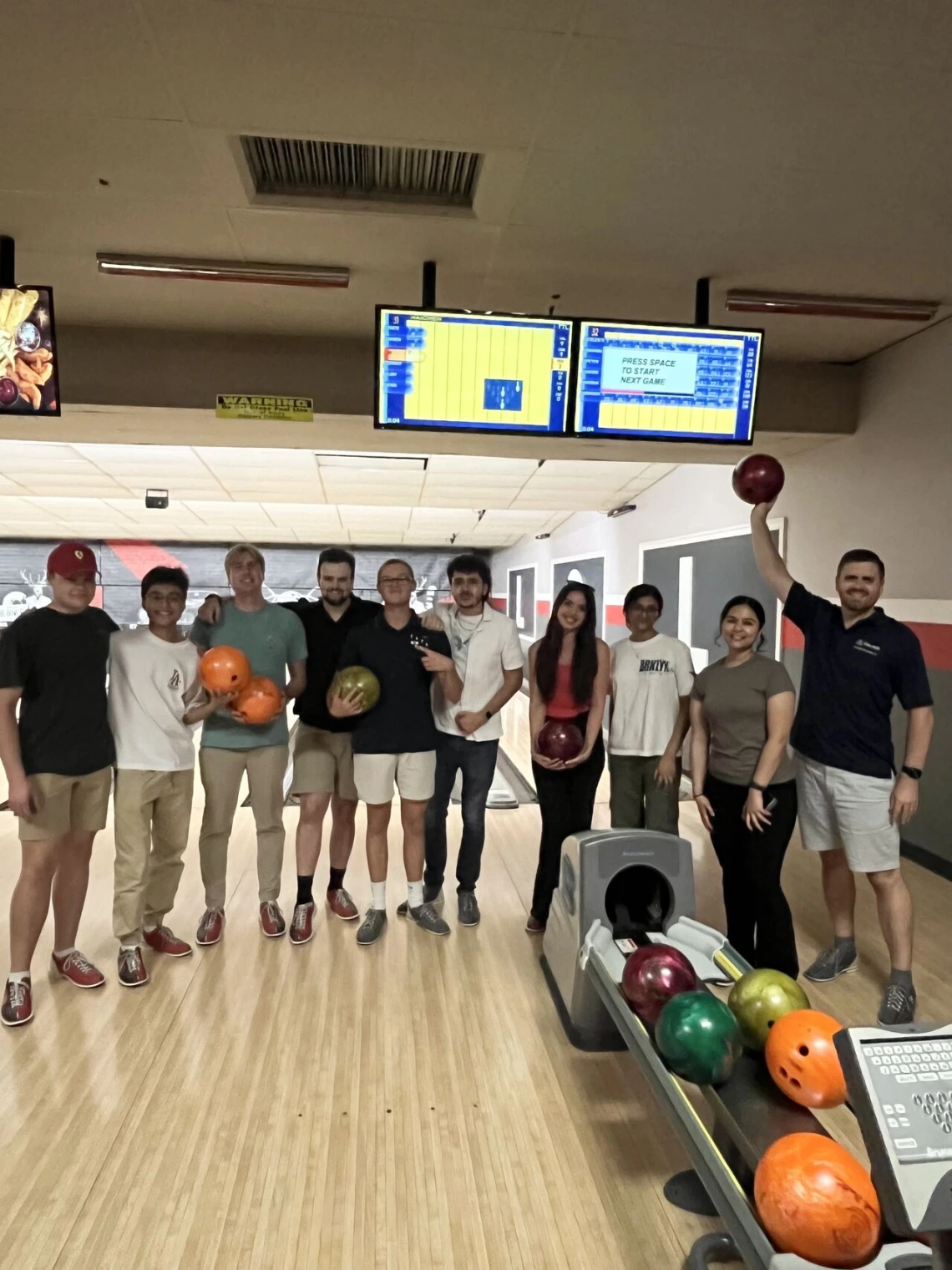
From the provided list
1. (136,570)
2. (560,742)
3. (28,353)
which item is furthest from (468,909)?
(136,570)

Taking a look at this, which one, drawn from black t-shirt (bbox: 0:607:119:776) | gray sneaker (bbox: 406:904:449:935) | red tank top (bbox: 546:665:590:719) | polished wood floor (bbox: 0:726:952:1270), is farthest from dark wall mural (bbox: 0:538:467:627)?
polished wood floor (bbox: 0:726:952:1270)

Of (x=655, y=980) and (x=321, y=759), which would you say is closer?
(x=655, y=980)

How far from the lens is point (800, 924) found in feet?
9.21

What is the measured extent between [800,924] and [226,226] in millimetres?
2905

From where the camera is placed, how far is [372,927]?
2.59m

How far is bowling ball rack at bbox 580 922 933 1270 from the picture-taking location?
3.55ft

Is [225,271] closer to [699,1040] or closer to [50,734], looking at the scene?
[50,734]

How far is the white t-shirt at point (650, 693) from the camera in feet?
8.70

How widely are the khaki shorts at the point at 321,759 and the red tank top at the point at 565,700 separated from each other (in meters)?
0.69

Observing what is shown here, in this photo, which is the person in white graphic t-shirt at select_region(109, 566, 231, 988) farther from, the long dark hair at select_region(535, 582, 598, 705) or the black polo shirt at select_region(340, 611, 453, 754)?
the long dark hair at select_region(535, 582, 598, 705)

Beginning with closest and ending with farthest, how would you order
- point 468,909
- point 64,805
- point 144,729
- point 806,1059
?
point 806,1059, point 64,805, point 144,729, point 468,909

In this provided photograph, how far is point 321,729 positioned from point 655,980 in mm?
1408

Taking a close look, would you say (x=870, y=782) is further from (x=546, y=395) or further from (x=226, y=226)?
(x=226, y=226)

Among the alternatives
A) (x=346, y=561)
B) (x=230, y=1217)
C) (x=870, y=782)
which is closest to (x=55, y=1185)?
(x=230, y=1217)
